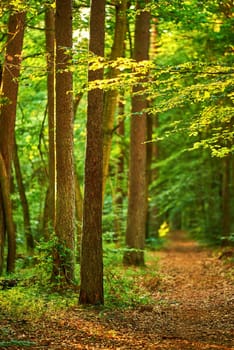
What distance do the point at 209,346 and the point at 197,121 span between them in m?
4.59

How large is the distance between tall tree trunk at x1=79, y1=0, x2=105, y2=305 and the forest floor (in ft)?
1.81

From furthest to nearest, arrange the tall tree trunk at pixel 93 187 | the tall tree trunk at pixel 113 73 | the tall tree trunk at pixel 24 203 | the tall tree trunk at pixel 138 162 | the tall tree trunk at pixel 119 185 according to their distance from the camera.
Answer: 1. the tall tree trunk at pixel 119 185
2. the tall tree trunk at pixel 24 203
3. the tall tree trunk at pixel 138 162
4. the tall tree trunk at pixel 113 73
5. the tall tree trunk at pixel 93 187

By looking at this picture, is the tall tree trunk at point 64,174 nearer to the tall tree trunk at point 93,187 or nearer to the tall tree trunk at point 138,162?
the tall tree trunk at point 93,187

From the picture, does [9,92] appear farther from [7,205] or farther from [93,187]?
[93,187]

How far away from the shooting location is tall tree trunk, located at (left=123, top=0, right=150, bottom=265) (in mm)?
16906

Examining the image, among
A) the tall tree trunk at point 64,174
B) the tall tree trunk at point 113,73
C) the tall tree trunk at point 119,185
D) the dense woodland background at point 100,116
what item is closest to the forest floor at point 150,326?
the dense woodland background at point 100,116

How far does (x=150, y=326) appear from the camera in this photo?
959 cm

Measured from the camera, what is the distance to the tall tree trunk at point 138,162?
55.5ft

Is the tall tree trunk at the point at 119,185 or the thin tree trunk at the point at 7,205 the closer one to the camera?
the thin tree trunk at the point at 7,205

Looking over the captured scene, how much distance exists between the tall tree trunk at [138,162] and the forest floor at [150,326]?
364 cm

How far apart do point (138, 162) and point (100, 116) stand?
7201mm

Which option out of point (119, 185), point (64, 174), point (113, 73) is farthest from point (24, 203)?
point (119, 185)

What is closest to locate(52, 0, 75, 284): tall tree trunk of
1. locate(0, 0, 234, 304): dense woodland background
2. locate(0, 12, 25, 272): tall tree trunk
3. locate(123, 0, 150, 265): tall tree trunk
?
locate(0, 0, 234, 304): dense woodland background

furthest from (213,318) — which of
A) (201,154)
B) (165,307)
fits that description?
(201,154)
